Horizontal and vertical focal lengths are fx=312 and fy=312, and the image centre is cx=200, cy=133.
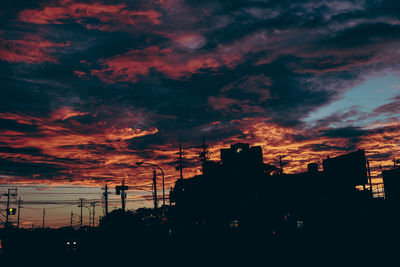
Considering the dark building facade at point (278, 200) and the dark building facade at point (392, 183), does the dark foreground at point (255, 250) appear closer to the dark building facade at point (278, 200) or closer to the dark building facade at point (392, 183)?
the dark building facade at point (278, 200)

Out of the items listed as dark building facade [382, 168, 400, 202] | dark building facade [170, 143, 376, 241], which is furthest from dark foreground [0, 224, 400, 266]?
dark building facade [382, 168, 400, 202]

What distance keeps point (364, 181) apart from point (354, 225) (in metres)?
9.53

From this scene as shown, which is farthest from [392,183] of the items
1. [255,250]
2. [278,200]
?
[255,250]

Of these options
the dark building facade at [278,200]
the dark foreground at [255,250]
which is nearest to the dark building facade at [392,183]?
the dark building facade at [278,200]

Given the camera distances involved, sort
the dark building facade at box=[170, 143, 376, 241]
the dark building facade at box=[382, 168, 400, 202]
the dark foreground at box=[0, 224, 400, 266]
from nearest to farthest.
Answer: the dark foreground at box=[0, 224, 400, 266] < the dark building facade at box=[170, 143, 376, 241] < the dark building facade at box=[382, 168, 400, 202]

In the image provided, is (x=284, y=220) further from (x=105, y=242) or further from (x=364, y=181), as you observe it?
(x=105, y=242)

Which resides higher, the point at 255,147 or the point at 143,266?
the point at 255,147

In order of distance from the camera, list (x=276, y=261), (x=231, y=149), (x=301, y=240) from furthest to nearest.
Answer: (x=231, y=149) < (x=301, y=240) < (x=276, y=261)

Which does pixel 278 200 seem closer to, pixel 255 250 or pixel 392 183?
pixel 255 250

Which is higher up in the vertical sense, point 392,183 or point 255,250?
point 392,183

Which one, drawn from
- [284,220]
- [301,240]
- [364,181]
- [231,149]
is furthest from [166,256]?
[231,149]

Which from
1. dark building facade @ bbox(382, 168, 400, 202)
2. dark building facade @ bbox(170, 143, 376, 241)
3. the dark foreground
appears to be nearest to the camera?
the dark foreground

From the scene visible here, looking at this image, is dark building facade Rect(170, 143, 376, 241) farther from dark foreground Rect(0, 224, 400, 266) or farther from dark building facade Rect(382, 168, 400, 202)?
dark building facade Rect(382, 168, 400, 202)

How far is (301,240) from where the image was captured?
45.1m
